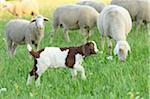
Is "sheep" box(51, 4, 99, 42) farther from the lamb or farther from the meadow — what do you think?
the lamb

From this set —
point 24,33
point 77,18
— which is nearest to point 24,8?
point 77,18

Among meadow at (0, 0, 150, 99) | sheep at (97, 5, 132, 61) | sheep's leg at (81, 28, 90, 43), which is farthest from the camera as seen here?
sheep's leg at (81, 28, 90, 43)

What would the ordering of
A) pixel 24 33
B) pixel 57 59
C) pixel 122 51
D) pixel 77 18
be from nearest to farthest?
pixel 57 59 → pixel 122 51 → pixel 24 33 → pixel 77 18

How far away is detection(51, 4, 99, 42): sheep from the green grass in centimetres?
256

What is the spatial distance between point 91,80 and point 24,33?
3880 millimetres

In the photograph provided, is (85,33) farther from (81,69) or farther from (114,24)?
(81,69)

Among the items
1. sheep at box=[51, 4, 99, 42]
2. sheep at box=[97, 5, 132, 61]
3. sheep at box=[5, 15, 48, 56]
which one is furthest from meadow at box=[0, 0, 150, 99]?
sheep at box=[51, 4, 99, 42]

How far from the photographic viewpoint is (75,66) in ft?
21.3

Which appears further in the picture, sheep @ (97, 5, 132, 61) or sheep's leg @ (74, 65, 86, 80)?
sheep @ (97, 5, 132, 61)

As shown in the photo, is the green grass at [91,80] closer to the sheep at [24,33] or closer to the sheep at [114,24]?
the sheep at [114,24]

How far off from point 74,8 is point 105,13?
223 cm

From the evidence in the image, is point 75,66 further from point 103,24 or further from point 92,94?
point 103,24

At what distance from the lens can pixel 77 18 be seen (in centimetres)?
1149

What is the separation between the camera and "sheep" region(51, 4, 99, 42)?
11273mm
